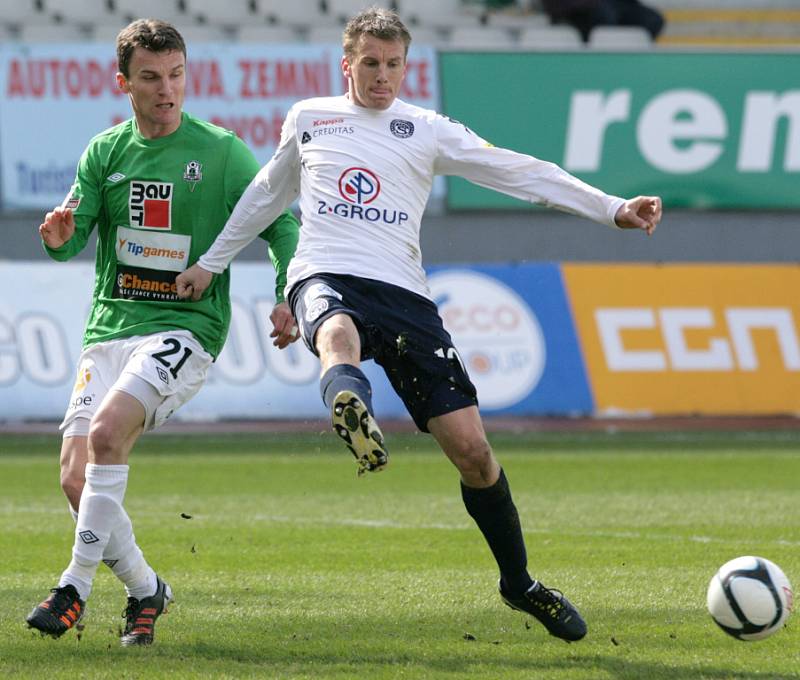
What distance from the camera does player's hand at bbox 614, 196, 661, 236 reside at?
5.73 m

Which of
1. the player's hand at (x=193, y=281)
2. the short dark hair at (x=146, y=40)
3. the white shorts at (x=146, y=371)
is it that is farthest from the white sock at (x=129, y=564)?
the short dark hair at (x=146, y=40)

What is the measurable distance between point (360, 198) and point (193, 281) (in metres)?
0.73

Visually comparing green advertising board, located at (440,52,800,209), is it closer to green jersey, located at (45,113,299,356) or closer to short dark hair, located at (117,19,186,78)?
green jersey, located at (45,113,299,356)

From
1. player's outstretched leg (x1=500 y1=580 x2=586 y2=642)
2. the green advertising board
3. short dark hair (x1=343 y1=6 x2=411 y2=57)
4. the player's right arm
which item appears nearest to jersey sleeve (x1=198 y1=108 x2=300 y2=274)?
the player's right arm

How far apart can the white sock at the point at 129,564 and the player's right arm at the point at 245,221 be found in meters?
0.95

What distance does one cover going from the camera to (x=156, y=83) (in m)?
6.01

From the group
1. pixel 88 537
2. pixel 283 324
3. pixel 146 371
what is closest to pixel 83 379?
pixel 146 371

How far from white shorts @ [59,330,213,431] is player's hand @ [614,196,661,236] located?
1727mm

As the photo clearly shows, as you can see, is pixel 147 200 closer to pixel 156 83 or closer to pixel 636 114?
pixel 156 83

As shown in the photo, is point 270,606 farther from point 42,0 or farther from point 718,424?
point 42,0

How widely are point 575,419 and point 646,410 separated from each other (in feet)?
3.01

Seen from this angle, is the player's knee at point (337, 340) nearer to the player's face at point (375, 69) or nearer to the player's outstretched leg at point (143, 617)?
the player's face at point (375, 69)

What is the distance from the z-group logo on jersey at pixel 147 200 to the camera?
6117 millimetres

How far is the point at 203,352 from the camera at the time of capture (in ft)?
20.1
